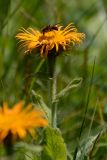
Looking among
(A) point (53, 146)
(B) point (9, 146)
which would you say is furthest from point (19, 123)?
(A) point (53, 146)

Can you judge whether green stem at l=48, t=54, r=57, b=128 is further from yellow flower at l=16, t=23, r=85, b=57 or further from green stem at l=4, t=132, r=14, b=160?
green stem at l=4, t=132, r=14, b=160

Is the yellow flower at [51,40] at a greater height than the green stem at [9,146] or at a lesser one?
greater

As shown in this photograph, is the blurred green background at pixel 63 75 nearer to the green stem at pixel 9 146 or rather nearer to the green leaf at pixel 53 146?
the green leaf at pixel 53 146

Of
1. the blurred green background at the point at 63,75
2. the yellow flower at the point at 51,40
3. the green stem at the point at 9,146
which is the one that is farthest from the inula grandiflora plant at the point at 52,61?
the green stem at the point at 9,146

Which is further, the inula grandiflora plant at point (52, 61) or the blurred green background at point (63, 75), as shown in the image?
the blurred green background at point (63, 75)

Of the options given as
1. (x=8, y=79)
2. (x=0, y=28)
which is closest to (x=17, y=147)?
(x=0, y=28)

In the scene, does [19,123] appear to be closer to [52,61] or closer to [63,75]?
[52,61]

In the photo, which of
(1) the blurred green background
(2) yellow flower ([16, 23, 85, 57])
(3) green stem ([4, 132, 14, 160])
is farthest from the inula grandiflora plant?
(3) green stem ([4, 132, 14, 160])
